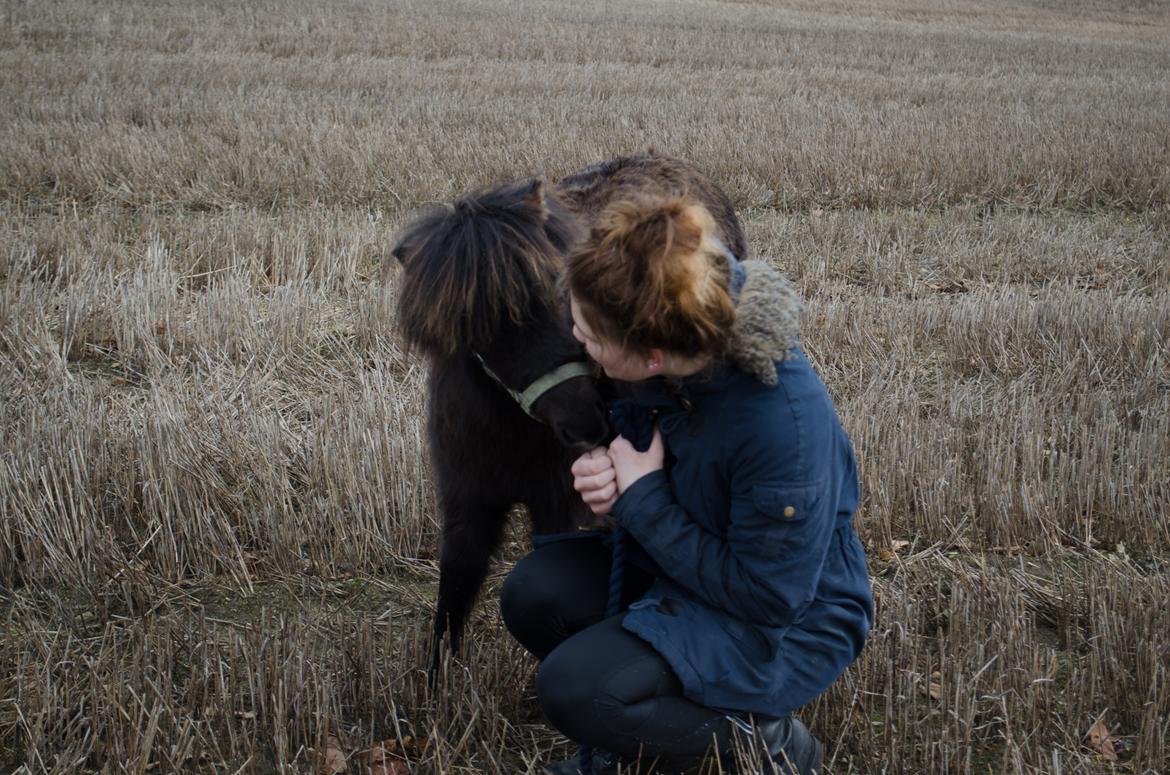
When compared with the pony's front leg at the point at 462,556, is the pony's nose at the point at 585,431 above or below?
above

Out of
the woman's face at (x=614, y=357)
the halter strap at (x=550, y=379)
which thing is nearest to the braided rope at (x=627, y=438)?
the halter strap at (x=550, y=379)

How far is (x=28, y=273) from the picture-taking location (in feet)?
20.7

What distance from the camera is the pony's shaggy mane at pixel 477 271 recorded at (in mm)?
2469

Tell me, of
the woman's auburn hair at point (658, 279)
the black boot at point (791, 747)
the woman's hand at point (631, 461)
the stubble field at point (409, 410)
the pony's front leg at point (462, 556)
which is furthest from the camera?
the pony's front leg at point (462, 556)

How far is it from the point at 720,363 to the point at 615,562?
0.68 metres

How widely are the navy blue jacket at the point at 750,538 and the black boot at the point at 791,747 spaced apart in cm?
10

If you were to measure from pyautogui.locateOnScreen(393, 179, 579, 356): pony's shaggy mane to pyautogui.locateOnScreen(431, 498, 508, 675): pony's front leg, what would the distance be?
548 mm

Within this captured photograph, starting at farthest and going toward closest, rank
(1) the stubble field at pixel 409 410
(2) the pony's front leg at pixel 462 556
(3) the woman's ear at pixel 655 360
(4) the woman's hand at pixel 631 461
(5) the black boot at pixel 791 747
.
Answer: (2) the pony's front leg at pixel 462 556
(1) the stubble field at pixel 409 410
(5) the black boot at pixel 791 747
(4) the woman's hand at pixel 631 461
(3) the woman's ear at pixel 655 360

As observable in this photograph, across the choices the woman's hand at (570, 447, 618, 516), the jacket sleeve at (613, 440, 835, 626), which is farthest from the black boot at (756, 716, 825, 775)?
the woman's hand at (570, 447, 618, 516)

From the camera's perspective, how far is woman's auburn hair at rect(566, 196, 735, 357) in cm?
197

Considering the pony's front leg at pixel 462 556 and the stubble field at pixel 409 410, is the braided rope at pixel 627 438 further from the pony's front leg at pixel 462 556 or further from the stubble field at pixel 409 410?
the pony's front leg at pixel 462 556

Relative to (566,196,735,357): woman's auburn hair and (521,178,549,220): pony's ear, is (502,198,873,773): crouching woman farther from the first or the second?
(521,178,549,220): pony's ear

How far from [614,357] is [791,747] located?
1188 mm

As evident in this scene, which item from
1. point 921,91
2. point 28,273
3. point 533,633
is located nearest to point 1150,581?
point 533,633
